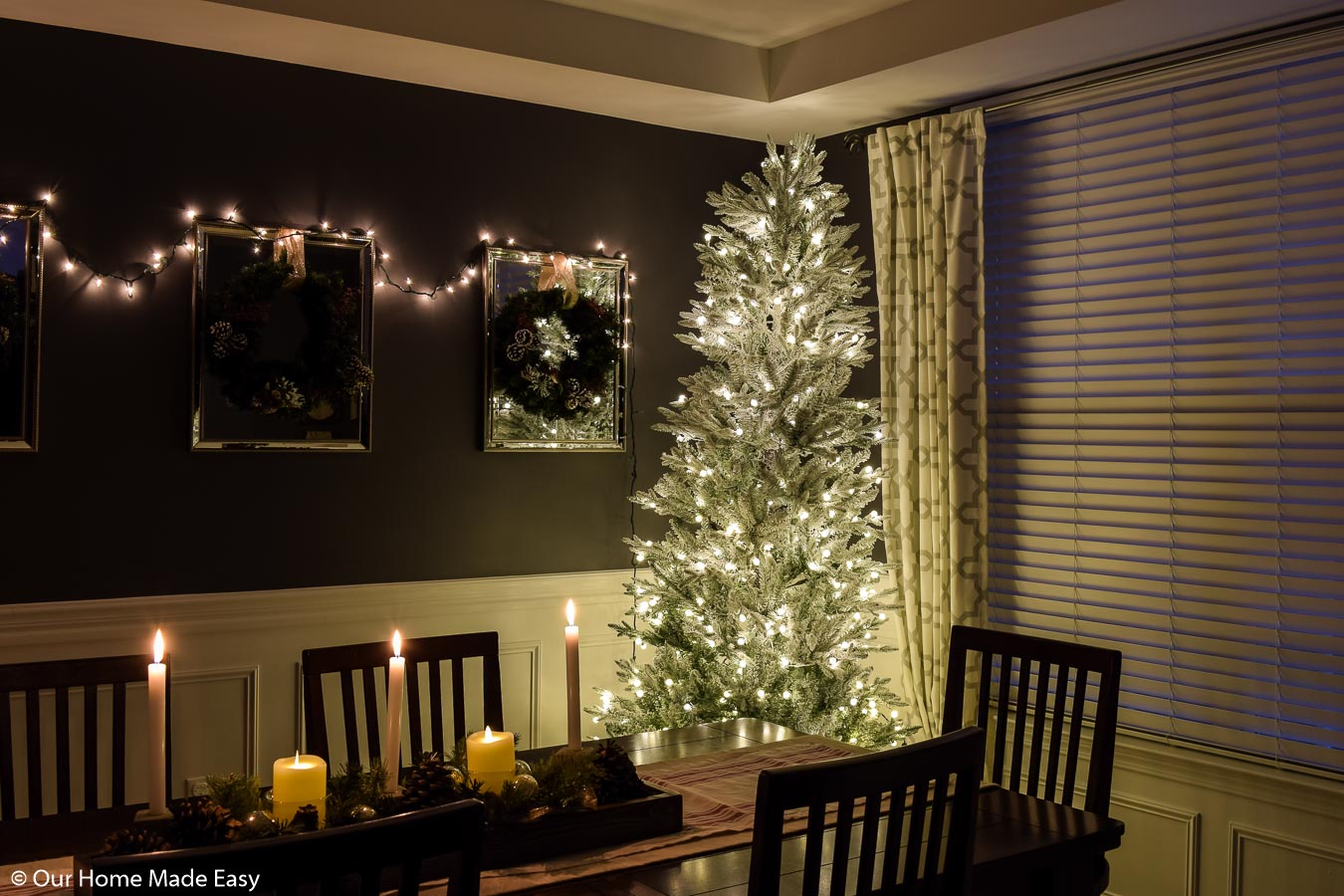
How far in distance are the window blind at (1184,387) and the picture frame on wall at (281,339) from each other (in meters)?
2.29

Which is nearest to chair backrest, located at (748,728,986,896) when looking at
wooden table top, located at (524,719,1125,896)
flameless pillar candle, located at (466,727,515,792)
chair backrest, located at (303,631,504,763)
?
wooden table top, located at (524,719,1125,896)

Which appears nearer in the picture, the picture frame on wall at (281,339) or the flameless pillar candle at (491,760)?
the flameless pillar candle at (491,760)

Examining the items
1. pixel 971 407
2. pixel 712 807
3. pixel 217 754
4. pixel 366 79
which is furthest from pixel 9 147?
pixel 971 407

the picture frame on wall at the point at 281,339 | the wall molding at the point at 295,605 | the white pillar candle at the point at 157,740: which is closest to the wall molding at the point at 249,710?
the wall molding at the point at 295,605

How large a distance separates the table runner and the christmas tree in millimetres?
1138

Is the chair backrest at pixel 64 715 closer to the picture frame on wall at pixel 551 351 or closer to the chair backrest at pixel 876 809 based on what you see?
the chair backrest at pixel 876 809

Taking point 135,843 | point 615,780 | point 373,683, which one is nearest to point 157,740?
point 135,843

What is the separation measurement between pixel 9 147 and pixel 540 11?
1681 mm

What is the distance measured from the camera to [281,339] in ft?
12.4

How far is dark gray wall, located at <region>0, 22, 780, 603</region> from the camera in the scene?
3.50m

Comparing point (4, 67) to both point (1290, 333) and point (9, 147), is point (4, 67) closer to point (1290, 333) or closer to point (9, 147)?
point (9, 147)

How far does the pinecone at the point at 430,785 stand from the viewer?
6.14ft

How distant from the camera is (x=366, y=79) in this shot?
402 cm

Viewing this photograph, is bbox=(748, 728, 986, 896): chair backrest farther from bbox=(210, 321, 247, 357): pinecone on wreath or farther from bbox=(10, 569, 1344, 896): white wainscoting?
bbox=(210, 321, 247, 357): pinecone on wreath
